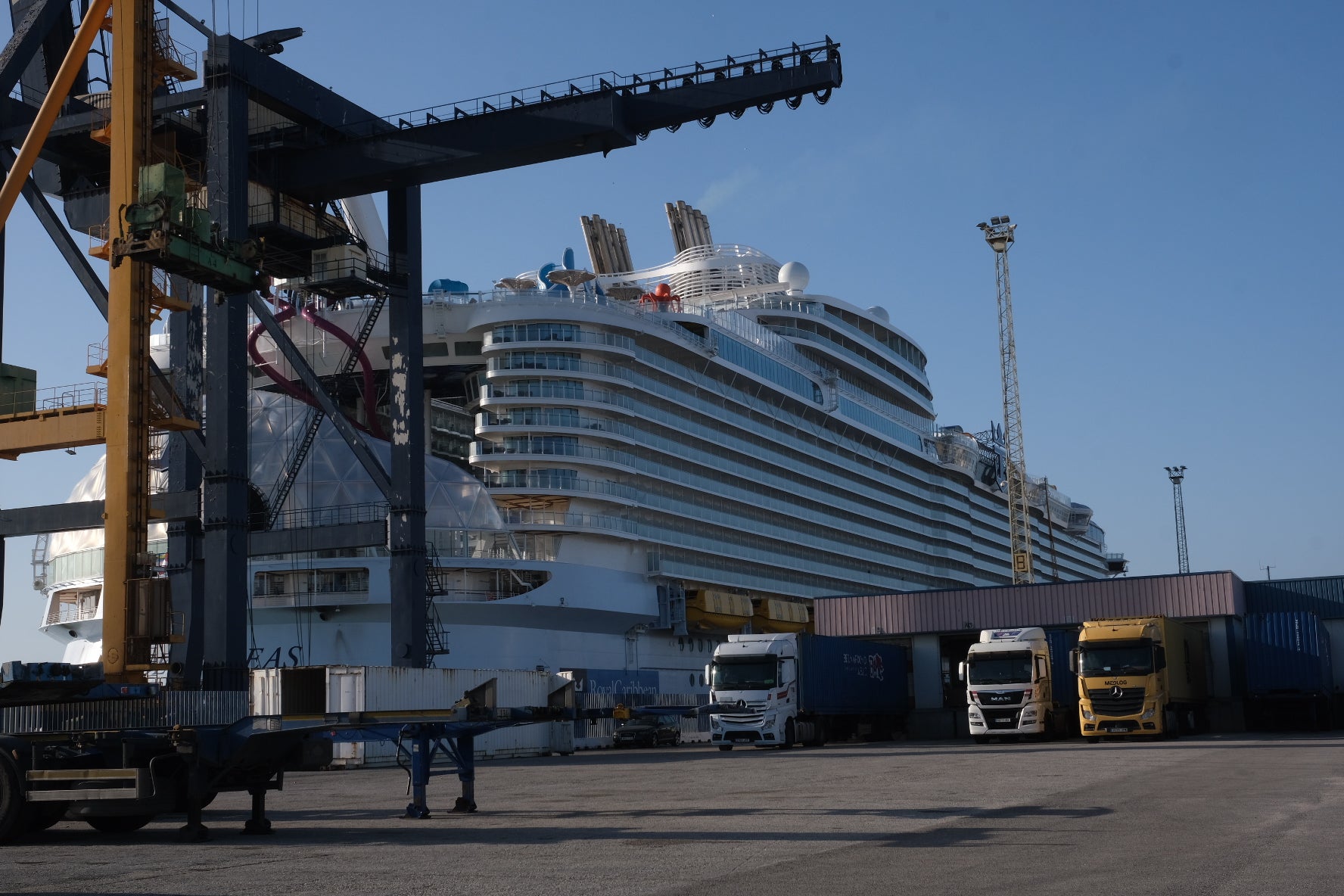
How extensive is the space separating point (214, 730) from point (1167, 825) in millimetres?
9951

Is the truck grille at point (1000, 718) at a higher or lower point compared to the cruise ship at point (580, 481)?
lower

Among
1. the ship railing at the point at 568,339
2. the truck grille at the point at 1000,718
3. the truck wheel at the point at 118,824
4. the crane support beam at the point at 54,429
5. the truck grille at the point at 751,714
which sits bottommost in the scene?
the truck grille at the point at 1000,718

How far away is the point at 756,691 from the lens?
3672 centimetres

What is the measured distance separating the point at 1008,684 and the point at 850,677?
6263 millimetres

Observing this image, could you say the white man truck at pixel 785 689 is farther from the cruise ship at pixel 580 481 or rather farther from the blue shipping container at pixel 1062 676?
the cruise ship at pixel 580 481

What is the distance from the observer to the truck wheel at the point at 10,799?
1398 centimetres

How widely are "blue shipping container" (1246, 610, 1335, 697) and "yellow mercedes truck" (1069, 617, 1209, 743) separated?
18.0 ft

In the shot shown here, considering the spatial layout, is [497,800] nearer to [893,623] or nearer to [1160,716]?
[1160,716]

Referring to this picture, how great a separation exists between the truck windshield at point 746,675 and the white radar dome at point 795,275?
4492 centimetres

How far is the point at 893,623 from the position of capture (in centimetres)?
4988

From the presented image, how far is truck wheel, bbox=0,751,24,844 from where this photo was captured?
1398cm

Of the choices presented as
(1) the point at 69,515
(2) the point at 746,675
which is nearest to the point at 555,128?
(2) the point at 746,675

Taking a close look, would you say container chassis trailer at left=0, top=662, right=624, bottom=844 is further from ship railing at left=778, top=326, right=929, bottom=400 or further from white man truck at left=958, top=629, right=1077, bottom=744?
ship railing at left=778, top=326, right=929, bottom=400

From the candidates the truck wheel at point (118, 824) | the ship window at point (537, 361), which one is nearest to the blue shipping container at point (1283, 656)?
the ship window at point (537, 361)
